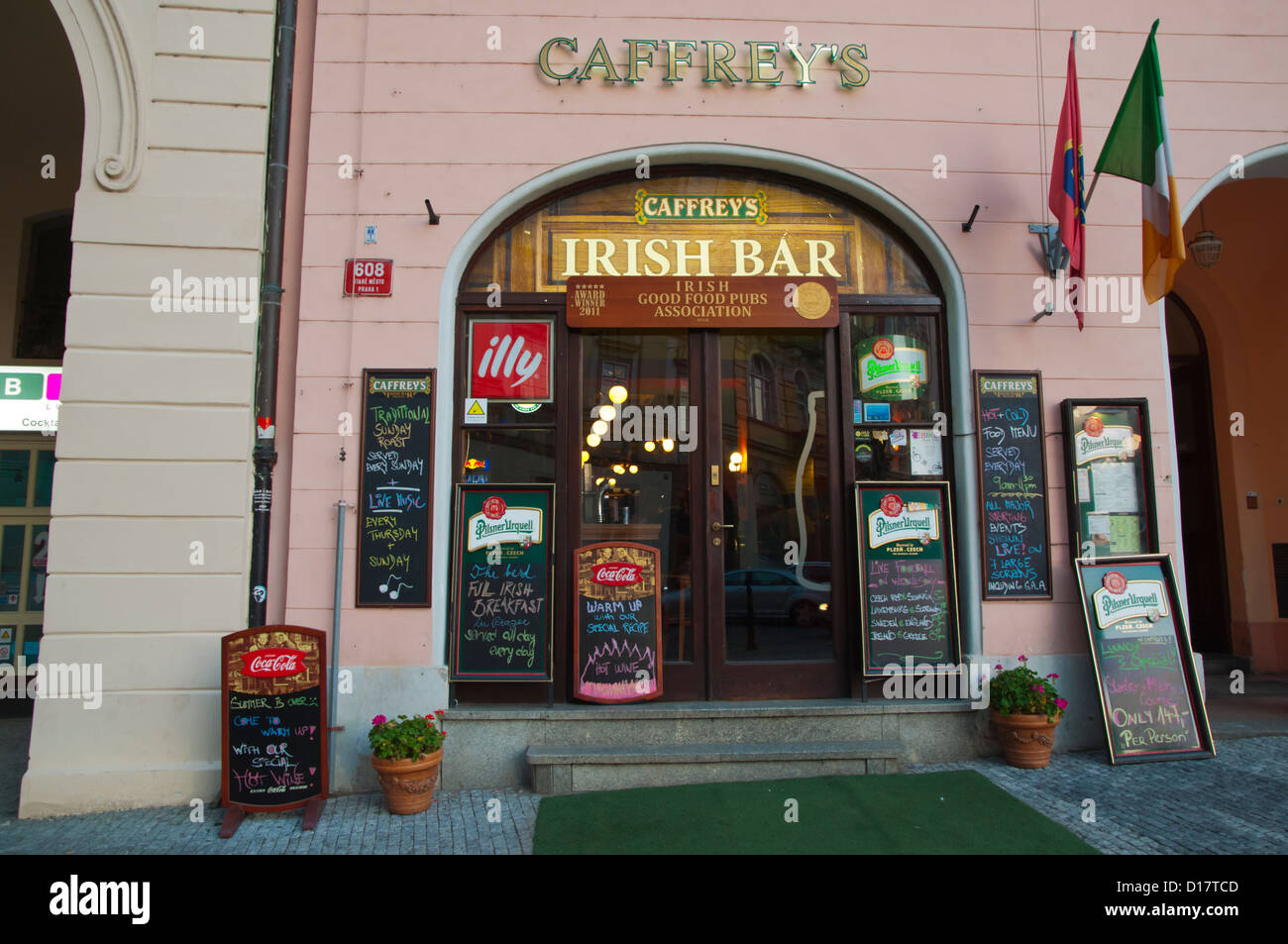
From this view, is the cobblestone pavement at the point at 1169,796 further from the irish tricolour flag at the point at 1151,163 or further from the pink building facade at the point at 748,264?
the irish tricolour flag at the point at 1151,163

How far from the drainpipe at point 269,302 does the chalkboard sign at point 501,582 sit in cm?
118

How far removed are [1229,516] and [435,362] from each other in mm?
7538

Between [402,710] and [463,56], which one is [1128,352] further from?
[402,710]

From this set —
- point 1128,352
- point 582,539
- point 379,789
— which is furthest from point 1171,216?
point 379,789

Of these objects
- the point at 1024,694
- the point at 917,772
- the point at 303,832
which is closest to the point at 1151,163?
the point at 1024,694

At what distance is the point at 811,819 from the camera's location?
408cm

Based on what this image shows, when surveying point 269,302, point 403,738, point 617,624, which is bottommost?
point 403,738

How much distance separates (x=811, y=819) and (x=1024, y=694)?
171 cm

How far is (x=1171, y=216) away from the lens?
15.4 feet

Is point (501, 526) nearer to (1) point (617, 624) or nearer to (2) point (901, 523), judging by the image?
(1) point (617, 624)

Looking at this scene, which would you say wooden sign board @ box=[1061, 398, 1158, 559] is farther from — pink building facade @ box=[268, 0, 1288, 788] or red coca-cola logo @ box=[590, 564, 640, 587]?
red coca-cola logo @ box=[590, 564, 640, 587]

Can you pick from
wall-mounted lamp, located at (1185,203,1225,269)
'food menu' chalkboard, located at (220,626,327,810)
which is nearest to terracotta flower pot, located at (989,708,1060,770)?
'food menu' chalkboard, located at (220,626,327,810)
